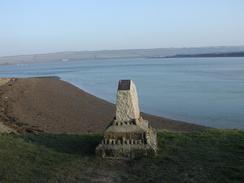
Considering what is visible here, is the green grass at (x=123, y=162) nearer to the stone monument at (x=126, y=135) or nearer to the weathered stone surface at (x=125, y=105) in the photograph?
the stone monument at (x=126, y=135)

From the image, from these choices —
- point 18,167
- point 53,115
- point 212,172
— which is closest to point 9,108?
point 53,115

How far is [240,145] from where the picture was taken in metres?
11.5

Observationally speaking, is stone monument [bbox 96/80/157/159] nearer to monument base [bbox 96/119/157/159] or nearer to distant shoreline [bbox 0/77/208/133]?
monument base [bbox 96/119/157/159]

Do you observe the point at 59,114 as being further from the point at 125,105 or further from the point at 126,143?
the point at 126,143

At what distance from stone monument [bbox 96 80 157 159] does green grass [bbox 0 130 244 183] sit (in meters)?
0.28

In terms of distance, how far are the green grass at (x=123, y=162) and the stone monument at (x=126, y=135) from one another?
0.28 metres

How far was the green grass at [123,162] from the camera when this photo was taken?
356 inches

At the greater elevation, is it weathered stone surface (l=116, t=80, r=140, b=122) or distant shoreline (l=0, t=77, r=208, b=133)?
weathered stone surface (l=116, t=80, r=140, b=122)

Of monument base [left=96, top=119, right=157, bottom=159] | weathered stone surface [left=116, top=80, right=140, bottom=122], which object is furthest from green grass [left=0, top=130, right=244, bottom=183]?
Result: weathered stone surface [left=116, top=80, right=140, bottom=122]

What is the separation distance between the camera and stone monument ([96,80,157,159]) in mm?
10500

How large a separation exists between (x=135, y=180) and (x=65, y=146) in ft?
12.2

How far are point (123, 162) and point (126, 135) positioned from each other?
772 millimetres

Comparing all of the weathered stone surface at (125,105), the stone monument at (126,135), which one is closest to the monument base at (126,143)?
the stone monument at (126,135)

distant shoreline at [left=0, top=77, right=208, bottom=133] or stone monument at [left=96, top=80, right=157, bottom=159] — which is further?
distant shoreline at [left=0, top=77, right=208, bottom=133]
